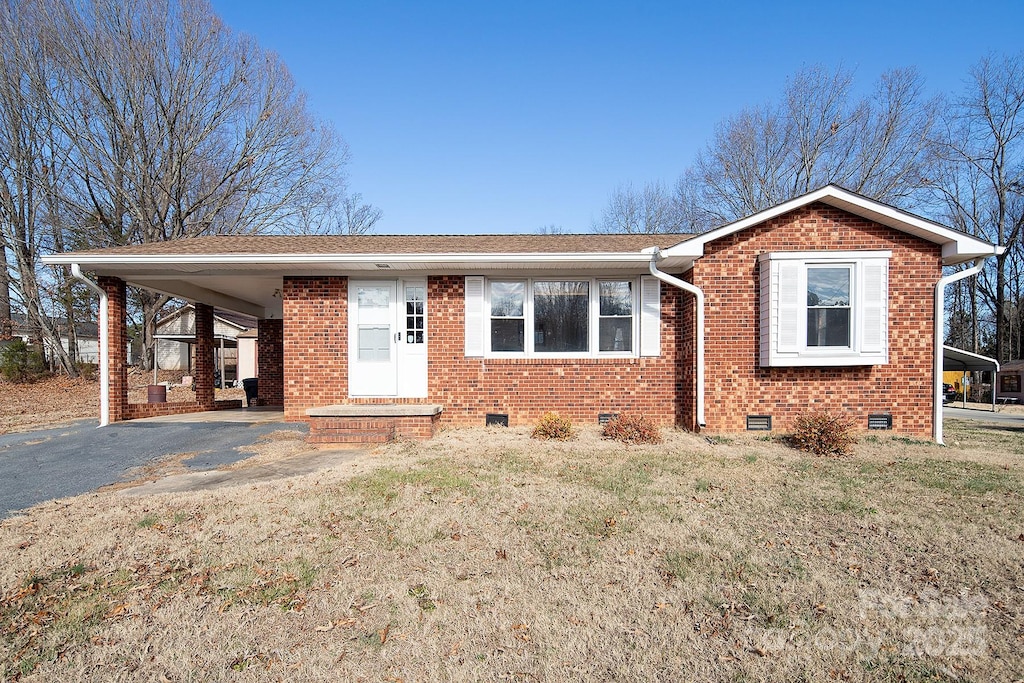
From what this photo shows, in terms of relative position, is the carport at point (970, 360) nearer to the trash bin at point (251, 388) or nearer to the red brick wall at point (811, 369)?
the red brick wall at point (811, 369)

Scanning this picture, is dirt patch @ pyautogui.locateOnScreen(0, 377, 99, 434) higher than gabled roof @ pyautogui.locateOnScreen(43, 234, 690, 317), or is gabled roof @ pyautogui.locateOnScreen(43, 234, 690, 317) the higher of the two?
gabled roof @ pyautogui.locateOnScreen(43, 234, 690, 317)

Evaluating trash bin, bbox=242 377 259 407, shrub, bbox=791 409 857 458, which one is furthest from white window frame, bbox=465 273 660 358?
trash bin, bbox=242 377 259 407

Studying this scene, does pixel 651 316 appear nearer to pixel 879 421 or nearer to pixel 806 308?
pixel 806 308

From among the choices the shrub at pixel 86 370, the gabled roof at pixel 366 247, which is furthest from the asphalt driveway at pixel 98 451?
the shrub at pixel 86 370

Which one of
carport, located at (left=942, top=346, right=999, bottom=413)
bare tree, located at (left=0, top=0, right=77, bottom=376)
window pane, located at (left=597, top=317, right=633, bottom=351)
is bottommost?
carport, located at (left=942, top=346, right=999, bottom=413)

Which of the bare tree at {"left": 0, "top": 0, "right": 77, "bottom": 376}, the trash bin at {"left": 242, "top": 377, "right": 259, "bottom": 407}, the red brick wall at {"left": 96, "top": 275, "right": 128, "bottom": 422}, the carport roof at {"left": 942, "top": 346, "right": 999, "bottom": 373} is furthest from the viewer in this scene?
the bare tree at {"left": 0, "top": 0, "right": 77, "bottom": 376}

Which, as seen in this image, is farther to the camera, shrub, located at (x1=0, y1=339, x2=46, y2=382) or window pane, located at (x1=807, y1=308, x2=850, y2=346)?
shrub, located at (x1=0, y1=339, x2=46, y2=382)

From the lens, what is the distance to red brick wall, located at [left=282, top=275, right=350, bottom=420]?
8836mm

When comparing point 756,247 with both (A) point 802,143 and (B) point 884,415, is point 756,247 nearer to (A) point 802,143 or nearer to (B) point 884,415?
(B) point 884,415

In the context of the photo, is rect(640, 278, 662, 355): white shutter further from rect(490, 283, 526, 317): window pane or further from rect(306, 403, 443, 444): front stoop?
rect(306, 403, 443, 444): front stoop

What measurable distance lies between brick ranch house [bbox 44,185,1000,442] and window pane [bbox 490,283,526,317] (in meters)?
0.02

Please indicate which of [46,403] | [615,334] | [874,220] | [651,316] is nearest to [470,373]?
[615,334]

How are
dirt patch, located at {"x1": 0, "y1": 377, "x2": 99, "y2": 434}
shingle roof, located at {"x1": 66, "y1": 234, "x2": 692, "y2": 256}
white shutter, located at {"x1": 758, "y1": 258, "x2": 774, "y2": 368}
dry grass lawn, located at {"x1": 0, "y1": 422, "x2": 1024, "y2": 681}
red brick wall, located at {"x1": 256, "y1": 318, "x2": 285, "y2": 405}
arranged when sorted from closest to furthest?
dry grass lawn, located at {"x1": 0, "y1": 422, "x2": 1024, "y2": 681} < white shutter, located at {"x1": 758, "y1": 258, "x2": 774, "y2": 368} < shingle roof, located at {"x1": 66, "y1": 234, "x2": 692, "y2": 256} < dirt patch, located at {"x1": 0, "y1": 377, "x2": 99, "y2": 434} < red brick wall, located at {"x1": 256, "y1": 318, "x2": 285, "y2": 405}

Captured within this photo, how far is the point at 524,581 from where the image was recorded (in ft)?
10.6
